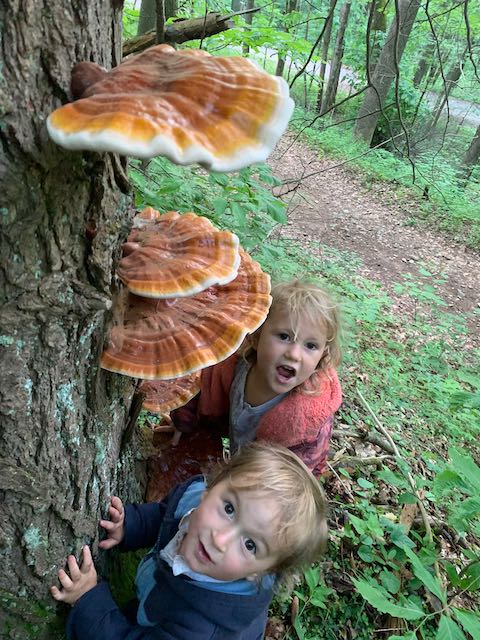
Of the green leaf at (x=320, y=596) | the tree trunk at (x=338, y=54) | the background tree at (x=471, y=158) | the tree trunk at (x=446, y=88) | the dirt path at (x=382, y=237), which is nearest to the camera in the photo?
the green leaf at (x=320, y=596)

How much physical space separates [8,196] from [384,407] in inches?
182

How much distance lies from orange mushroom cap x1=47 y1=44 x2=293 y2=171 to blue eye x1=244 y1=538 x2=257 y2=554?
51.8 inches

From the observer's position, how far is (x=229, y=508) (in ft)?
5.77

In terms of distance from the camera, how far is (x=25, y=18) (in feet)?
3.26

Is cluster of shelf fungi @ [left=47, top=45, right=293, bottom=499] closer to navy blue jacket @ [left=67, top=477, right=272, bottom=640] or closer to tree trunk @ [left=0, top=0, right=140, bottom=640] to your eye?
tree trunk @ [left=0, top=0, right=140, bottom=640]

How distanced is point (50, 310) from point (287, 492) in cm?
104

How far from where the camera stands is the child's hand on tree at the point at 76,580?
5.64 feet

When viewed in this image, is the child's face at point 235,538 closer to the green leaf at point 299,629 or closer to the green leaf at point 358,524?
the green leaf at point 299,629

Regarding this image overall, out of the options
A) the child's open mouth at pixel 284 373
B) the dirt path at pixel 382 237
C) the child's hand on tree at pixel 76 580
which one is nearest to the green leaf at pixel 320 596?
the child's open mouth at pixel 284 373

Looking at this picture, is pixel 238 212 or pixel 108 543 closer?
pixel 108 543

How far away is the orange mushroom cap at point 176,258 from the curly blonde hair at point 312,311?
2.69 ft

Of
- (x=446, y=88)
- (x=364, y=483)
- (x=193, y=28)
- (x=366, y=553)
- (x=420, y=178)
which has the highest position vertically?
(x=193, y=28)

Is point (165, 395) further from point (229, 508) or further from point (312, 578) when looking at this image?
point (312, 578)

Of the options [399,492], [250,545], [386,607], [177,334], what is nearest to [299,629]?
[386,607]
